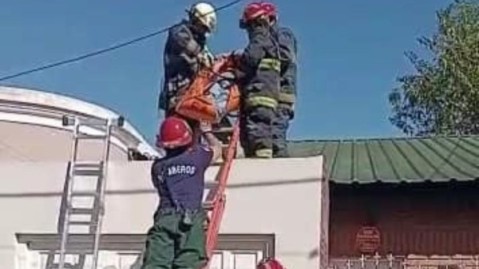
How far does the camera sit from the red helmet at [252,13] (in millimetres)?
9234

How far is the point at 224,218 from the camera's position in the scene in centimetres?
928

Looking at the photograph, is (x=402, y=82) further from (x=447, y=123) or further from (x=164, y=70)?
(x=164, y=70)

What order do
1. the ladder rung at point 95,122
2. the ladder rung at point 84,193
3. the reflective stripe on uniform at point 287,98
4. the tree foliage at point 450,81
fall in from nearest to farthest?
the reflective stripe on uniform at point 287,98, the ladder rung at point 84,193, the ladder rung at point 95,122, the tree foliage at point 450,81

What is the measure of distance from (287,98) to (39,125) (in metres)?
4.28

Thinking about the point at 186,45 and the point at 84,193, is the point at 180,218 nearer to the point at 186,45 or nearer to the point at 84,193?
the point at 186,45

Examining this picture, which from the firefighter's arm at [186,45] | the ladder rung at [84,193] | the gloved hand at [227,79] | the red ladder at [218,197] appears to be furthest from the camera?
the ladder rung at [84,193]

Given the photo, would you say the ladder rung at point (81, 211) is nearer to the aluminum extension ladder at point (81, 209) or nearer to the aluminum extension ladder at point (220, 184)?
the aluminum extension ladder at point (81, 209)

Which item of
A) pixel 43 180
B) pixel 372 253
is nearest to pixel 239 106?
pixel 43 180

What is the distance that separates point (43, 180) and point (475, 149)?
20.0 ft

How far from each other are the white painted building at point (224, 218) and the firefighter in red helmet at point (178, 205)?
58.3 inches

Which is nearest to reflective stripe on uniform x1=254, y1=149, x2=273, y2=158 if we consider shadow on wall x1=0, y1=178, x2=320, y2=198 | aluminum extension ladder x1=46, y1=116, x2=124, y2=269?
shadow on wall x1=0, y1=178, x2=320, y2=198

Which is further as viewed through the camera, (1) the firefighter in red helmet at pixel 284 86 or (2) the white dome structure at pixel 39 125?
(2) the white dome structure at pixel 39 125

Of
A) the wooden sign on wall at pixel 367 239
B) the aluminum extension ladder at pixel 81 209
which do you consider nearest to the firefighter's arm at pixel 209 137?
the aluminum extension ladder at pixel 81 209

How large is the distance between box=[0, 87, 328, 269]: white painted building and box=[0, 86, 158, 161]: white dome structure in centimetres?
280
